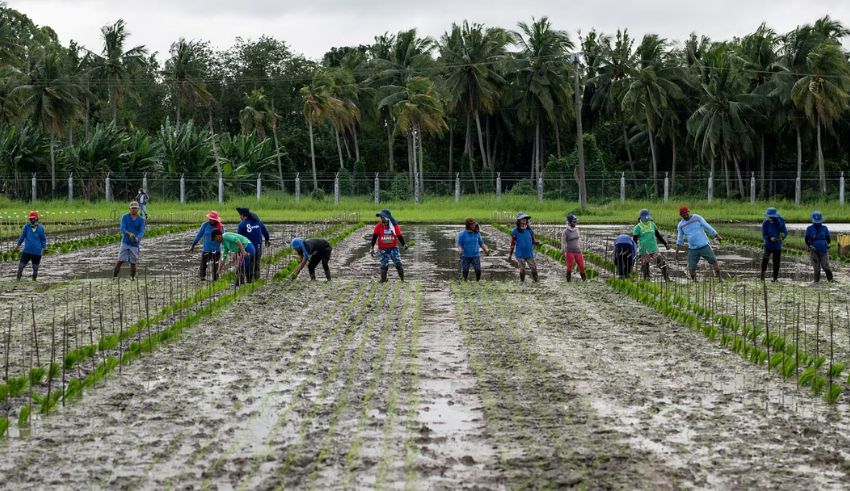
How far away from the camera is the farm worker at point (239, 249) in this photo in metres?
16.8

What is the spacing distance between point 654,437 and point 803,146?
57.7 m

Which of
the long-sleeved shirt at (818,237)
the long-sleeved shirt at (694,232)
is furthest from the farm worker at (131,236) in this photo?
the long-sleeved shirt at (818,237)

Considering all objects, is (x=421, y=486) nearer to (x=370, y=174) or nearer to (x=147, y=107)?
(x=370, y=174)

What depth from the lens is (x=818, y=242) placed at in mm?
17875

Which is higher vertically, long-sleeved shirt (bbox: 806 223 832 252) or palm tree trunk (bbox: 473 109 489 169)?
palm tree trunk (bbox: 473 109 489 169)

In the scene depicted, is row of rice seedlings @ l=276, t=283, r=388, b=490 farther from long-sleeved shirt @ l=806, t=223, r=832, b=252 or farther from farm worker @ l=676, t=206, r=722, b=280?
long-sleeved shirt @ l=806, t=223, r=832, b=252

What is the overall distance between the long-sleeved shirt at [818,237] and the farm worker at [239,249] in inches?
340

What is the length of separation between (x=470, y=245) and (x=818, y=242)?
5431 millimetres

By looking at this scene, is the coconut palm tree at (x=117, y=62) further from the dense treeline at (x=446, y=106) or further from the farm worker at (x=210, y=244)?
the farm worker at (x=210, y=244)

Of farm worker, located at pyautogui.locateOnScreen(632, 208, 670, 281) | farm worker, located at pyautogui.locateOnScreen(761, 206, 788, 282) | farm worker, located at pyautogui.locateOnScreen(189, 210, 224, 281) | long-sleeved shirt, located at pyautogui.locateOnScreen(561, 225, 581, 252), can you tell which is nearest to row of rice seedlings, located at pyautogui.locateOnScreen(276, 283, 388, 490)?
farm worker, located at pyautogui.locateOnScreen(189, 210, 224, 281)

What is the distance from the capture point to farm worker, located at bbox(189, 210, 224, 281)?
1736 cm

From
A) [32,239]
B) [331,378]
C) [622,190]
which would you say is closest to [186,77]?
[622,190]

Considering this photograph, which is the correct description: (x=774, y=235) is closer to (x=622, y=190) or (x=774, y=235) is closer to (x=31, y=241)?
(x=31, y=241)

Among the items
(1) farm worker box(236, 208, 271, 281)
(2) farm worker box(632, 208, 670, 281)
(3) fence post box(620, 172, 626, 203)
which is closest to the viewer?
(1) farm worker box(236, 208, 271, 281)
